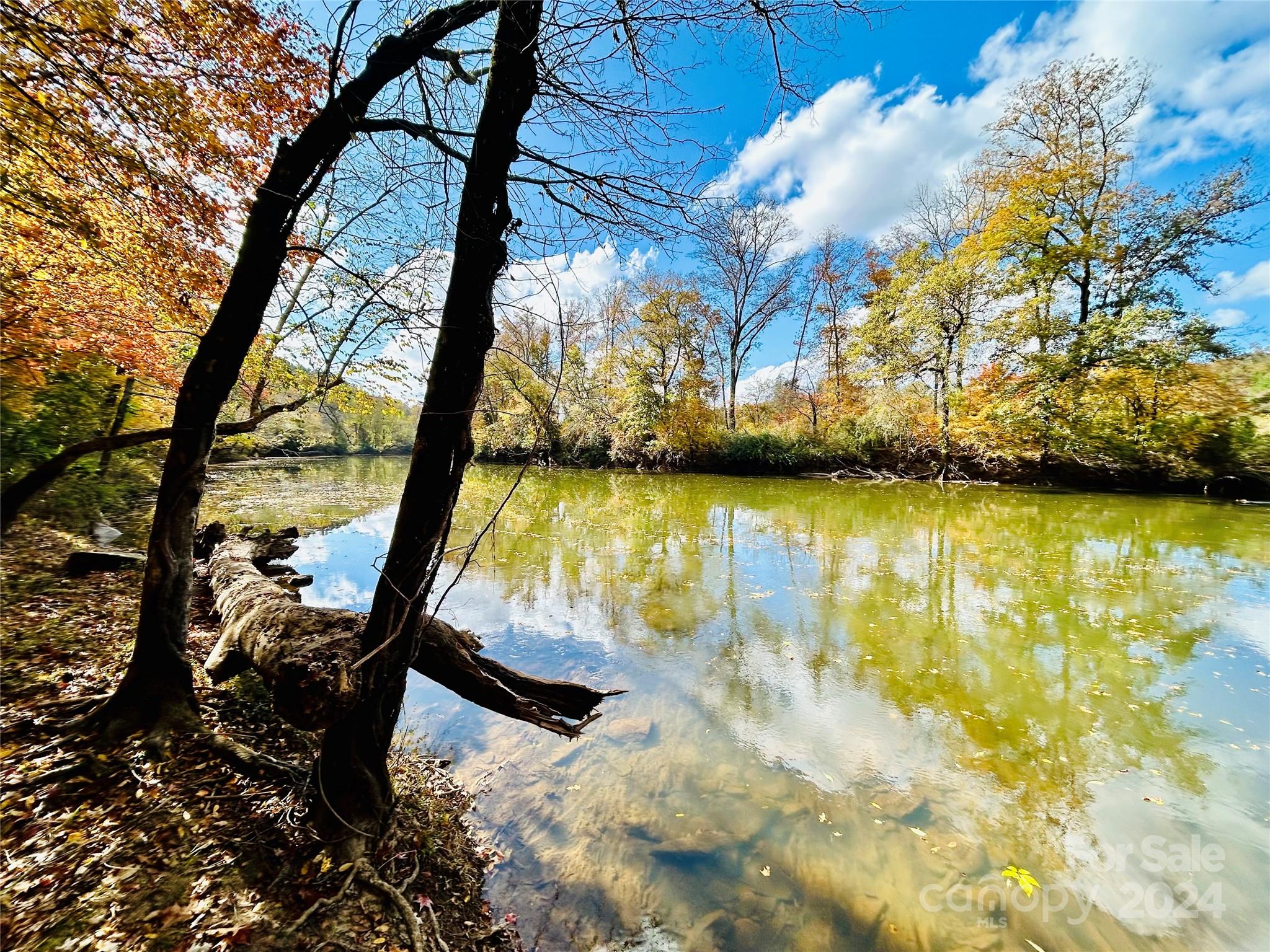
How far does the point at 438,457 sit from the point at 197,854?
1816 mm

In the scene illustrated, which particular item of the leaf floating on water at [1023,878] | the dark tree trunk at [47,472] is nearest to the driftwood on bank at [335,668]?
the dark tree trunk at [47,472]

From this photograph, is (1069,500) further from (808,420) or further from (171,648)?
(171,648)

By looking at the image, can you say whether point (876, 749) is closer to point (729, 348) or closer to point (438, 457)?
point (438, 457)

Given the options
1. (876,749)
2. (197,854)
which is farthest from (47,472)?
(876,749)

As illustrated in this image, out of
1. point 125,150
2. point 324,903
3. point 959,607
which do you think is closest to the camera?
point 324,903

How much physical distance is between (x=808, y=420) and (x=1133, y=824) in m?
21.0

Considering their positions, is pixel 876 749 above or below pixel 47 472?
below

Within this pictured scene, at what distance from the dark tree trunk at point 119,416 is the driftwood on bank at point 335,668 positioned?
629 cm

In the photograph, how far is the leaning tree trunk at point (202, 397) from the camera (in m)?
2.29

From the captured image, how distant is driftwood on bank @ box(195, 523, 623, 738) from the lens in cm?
194

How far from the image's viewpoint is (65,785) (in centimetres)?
193

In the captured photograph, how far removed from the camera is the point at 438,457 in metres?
1.83

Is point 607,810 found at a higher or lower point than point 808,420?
lower

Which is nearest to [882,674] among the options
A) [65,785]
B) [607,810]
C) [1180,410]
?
[607,810]
